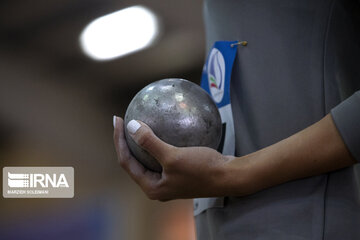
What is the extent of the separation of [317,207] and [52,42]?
135 inches

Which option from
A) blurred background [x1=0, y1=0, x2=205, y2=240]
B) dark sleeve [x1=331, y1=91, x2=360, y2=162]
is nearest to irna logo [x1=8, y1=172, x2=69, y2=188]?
blurred background [x1=0, y1=0, x2=205, y2=240]

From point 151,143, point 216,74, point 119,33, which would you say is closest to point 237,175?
point 151,143

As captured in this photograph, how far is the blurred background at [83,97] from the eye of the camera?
3615 millimetres

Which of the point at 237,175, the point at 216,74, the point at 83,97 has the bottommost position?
the point at 237,175

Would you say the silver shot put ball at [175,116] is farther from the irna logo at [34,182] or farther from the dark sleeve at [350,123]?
the irna logo at [34,182]

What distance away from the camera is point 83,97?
4250 mm

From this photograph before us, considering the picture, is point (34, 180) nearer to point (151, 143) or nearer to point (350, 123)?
point (151, 143)

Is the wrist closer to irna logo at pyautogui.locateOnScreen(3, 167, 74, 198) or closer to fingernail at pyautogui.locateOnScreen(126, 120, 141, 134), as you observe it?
fingernail at pyautogui.locateOnScreen(126, 120, 141, 134)

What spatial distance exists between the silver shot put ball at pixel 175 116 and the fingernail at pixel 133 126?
20 millimetres

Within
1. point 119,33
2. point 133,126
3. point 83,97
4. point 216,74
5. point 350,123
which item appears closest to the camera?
point 350,123

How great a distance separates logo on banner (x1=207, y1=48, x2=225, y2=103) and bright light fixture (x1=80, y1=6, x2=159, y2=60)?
2.66 meters

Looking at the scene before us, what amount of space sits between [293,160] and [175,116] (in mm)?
203

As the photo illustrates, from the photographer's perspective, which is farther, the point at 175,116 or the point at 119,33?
the point at 119,33

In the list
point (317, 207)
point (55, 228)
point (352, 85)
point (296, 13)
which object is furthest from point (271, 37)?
point (55, 228)
